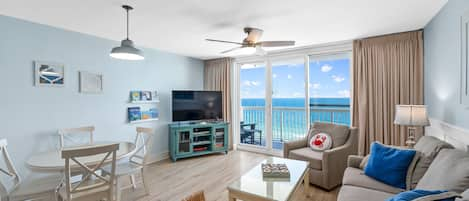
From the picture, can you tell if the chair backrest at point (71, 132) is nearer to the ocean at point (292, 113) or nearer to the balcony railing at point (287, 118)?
the ocean at point (292, 113)

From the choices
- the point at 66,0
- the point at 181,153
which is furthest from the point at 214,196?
the point at 66,0

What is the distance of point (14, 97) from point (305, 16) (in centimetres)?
364

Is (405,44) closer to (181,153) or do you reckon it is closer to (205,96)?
(205,96)

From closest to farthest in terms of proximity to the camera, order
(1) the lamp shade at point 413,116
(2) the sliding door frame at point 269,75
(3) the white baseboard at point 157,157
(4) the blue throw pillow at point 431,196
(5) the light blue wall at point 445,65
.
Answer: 1. (4) the blue throw pillow at point 431,196
2. (5) the light blue wall at point 445,65
3. (1) the lamp shade at point 413,116
4. (2) the sliding door frame at point 269,75
5. (3) the white baseboard at point 157,157

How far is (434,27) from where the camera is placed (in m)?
2.59

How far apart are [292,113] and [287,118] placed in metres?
0.20

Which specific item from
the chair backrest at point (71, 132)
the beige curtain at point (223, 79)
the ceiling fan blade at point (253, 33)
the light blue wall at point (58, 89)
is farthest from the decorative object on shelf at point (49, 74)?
the beige curtain at point (223, 79)

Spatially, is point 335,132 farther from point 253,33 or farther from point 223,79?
point 223,79

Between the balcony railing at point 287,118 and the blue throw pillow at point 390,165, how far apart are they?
2.19 m

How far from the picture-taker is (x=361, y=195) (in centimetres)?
170

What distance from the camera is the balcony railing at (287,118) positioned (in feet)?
14.1

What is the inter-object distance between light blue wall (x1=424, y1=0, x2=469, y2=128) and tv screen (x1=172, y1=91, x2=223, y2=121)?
3.55m

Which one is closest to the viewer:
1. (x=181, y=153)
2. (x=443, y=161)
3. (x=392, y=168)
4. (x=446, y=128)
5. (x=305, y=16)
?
(x=443, y=161)

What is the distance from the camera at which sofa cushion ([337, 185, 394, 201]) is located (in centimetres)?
165
